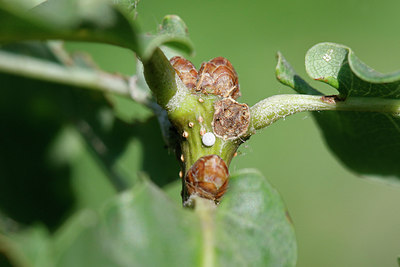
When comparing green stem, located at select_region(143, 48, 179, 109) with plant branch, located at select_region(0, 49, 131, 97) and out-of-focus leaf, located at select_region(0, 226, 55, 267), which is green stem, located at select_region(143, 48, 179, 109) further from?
plant branch, located at select_region(0, 49, 131, 97)

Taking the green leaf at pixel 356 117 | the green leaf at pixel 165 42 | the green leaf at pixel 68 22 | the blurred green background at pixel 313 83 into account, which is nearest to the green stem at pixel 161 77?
the green leaf at pixel 165 42

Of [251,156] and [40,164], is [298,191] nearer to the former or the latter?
[251,156]

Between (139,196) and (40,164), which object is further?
(40,164)

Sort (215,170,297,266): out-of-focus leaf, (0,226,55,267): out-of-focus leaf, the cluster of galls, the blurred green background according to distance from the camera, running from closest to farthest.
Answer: (0,226,55,267): out-of-focus leaf < (215,170,297,266): out-of-focus leaf < the cluster of galls < the blurred green background

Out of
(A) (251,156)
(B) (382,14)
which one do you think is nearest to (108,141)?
(A) (251,156)

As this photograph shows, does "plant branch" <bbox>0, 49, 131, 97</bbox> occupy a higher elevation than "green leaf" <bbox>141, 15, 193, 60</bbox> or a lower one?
lower

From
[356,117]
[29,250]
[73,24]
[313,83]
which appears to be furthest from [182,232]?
[313,83]

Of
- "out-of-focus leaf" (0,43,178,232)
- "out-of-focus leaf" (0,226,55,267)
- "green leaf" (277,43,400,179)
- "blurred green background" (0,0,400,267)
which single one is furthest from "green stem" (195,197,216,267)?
→ "blurred green background" (0,0,400,267)
